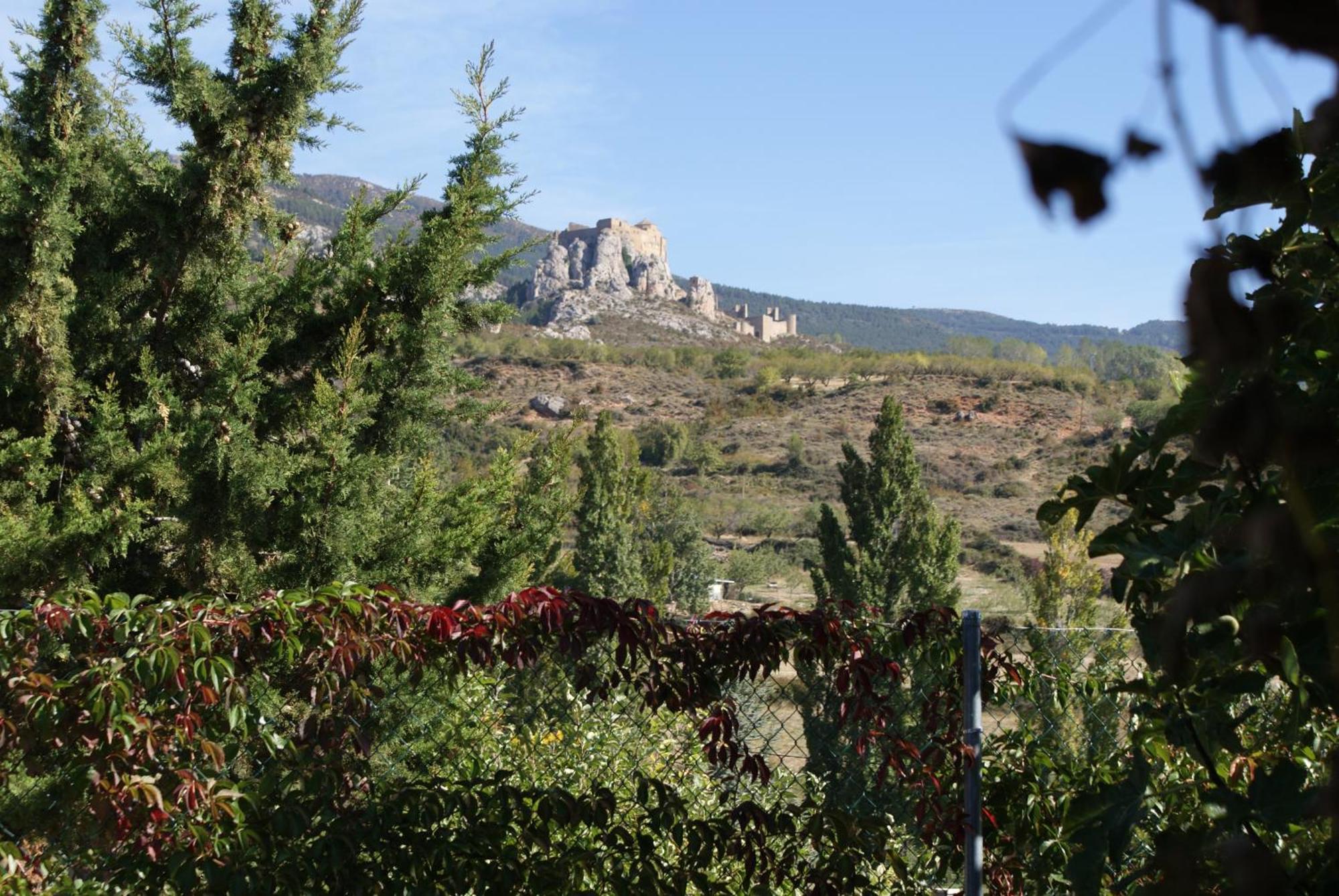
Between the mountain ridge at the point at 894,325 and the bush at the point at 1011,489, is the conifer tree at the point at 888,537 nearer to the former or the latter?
the bush at the point at 1011,489

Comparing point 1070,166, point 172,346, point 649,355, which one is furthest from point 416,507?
point 649,355

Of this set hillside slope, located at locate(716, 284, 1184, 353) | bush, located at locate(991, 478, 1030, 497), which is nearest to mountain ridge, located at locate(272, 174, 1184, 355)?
hillside slope, located at locate(716, 284, 1184, 353)

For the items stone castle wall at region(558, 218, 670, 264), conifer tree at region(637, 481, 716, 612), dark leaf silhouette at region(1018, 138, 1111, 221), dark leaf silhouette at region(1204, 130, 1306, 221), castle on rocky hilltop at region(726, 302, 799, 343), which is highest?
stone castle wall at region(558, 218, 670, 264)

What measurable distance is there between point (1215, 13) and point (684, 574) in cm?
2653

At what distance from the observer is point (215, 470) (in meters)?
5.19

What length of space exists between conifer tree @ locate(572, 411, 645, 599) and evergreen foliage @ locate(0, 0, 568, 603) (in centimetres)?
1487

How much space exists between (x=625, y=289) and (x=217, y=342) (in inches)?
2660

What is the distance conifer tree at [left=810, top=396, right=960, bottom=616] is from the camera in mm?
19016

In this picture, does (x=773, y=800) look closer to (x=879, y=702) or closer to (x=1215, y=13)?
(x=879, y=702)

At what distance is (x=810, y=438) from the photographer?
44438 millimetres

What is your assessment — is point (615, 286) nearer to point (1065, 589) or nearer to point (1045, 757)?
point (1065, 589)

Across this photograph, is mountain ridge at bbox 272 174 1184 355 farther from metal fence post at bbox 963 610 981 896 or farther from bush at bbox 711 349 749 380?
metal fence post at bbox 963 610 981 896

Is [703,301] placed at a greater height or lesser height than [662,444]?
greater

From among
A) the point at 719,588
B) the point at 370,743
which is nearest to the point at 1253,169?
the point at 370,743
